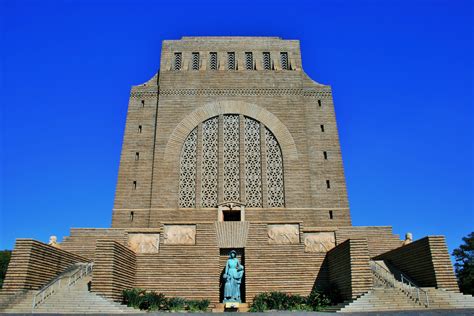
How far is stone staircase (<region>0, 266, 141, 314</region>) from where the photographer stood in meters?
12.1

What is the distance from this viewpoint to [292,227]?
55.0ft

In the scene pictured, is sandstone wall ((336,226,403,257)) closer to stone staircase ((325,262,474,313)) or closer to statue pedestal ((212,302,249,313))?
stone staircase ((325,262,474,313))

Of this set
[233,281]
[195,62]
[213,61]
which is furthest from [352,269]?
[195,62]

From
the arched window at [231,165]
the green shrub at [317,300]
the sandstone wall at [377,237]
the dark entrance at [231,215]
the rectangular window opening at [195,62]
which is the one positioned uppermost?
the rectangular window opening at [195,62]

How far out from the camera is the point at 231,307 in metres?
14.2

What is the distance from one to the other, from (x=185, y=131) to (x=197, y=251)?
8.74 m

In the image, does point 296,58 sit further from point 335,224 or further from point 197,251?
point 197,251

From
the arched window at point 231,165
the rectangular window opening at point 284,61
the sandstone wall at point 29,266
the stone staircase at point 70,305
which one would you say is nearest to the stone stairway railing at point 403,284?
the arched window at point 231,165

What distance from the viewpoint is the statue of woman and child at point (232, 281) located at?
47.0ft

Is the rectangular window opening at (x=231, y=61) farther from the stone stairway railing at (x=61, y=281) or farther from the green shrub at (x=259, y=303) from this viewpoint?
the green shrub at (x=259, y=303)

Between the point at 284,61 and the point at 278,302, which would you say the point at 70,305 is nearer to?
the point at 278,302

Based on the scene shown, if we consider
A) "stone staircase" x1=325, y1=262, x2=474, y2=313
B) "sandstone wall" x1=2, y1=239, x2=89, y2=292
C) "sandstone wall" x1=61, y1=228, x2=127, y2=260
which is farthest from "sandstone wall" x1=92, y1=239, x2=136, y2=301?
"stone staircase" x1=325, y1=262, x2=474, y2=313

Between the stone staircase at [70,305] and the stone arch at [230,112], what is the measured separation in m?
10.4

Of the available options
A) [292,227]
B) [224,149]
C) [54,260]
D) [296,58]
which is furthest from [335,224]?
[54,260]
